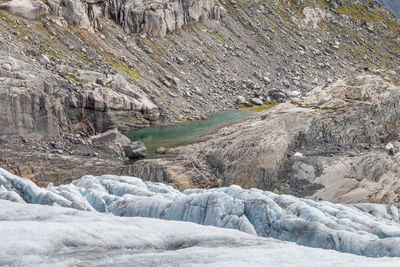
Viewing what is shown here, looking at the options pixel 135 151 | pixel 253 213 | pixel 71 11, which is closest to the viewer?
pixel 253 213

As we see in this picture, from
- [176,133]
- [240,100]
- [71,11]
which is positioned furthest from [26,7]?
[240,100]

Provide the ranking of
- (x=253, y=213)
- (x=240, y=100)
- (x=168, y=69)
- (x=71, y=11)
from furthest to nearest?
(x=240, y=100) → (x=168, y=69) → (x=71, y=11) → (x=253, y=213)

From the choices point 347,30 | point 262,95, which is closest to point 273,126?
point 262,95

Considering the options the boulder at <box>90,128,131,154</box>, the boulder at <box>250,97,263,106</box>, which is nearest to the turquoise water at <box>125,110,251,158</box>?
the boulder at <box>90,128,131,154</box>

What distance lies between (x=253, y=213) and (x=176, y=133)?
42.4 m

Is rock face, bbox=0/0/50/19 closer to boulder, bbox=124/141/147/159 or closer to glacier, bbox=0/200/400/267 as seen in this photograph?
boulder, bbox=124/141/147/159

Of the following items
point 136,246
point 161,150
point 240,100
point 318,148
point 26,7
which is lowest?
point 161,150

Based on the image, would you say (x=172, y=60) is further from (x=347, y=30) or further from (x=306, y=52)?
(x=347, y=30)

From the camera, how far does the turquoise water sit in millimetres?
55000

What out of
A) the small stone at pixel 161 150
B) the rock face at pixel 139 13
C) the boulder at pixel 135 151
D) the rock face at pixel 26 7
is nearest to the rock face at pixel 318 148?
the small stone at pixel 161 150

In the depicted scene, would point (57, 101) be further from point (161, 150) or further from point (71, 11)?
point (71, 11)

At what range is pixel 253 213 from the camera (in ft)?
74.6

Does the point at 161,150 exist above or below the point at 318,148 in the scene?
below

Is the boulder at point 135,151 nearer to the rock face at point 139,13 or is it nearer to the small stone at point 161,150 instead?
the small stone at point 161,150
